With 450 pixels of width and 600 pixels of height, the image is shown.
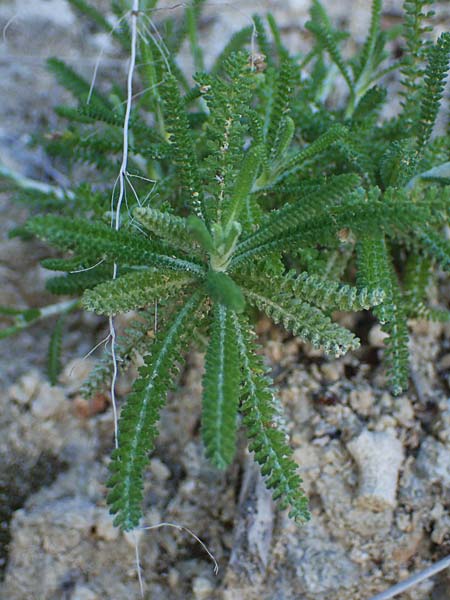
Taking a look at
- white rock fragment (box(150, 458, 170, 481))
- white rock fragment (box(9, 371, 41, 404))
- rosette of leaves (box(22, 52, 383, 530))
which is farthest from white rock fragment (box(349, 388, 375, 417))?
white rock fragment (box(9, 371, 41, 404))

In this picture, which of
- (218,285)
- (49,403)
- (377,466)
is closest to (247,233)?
(218,285)

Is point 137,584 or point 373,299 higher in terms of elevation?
point 373,299

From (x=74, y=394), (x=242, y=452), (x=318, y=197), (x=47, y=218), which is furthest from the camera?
(x=74, y=394)

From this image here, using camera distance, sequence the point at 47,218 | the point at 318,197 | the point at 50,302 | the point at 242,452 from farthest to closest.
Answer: the point at 50,302 → the point at 242,452 → the point at 318,197 → the point at 47,218

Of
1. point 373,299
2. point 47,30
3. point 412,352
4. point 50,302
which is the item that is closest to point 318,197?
point 373,299

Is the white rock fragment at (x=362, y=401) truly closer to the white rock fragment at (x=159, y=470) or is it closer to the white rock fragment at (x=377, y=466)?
the white rock fragment at (x=377, y=466)

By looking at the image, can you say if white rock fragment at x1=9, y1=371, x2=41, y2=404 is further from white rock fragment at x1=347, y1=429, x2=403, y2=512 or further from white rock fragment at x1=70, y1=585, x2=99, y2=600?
white rock fragment at x1=347, y1=429, x2=403, y2=512

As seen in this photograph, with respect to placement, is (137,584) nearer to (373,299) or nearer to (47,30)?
(373,299)
